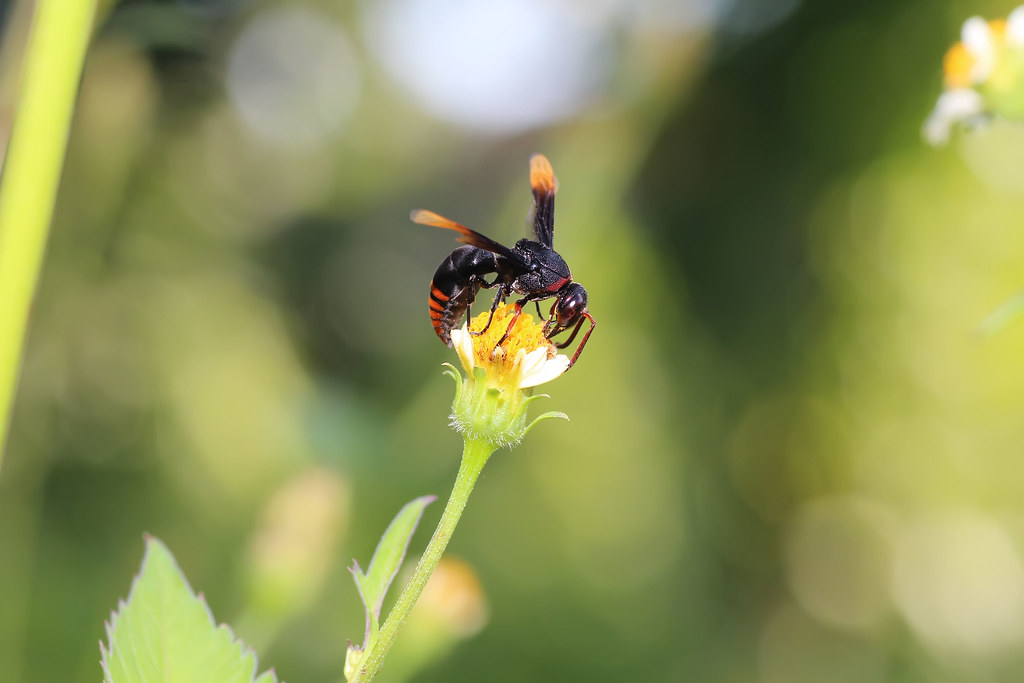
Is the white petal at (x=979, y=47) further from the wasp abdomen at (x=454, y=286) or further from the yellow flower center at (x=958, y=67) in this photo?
the wasp abdomen at (x=454, y=286)

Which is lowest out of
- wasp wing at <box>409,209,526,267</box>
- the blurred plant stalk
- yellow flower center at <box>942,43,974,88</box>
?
the blurred plant stalk

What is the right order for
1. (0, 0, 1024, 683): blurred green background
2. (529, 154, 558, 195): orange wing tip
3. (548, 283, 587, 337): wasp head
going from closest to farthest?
(548, 283, 587, 337): wasp head < (529, 154, 558, 195): orange wing tip < (0, 0, 1024, 683): blurred green background

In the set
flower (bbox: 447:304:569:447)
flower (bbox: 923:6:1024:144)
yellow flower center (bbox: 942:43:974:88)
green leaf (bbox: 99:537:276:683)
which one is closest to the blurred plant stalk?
green leaf (bbox: 99:537:276:683)

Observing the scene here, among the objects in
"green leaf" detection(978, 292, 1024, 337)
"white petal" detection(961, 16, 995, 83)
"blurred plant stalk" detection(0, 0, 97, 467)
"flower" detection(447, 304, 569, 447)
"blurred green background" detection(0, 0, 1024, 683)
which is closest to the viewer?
"blurred plant stalk" detection(0, 0, 97, 467)

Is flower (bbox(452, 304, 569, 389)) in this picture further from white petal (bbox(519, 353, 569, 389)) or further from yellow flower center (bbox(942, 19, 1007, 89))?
yellow flower center (bbox(942, 19, 1007, 89))

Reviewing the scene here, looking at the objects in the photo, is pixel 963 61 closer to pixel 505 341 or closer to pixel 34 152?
pixel 505 341

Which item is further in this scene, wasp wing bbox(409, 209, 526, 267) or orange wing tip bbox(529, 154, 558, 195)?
orange wing tip bbox(529, 154, 558, 195)

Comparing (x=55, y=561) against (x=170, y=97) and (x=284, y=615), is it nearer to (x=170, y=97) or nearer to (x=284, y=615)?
(x=170, y=97)
